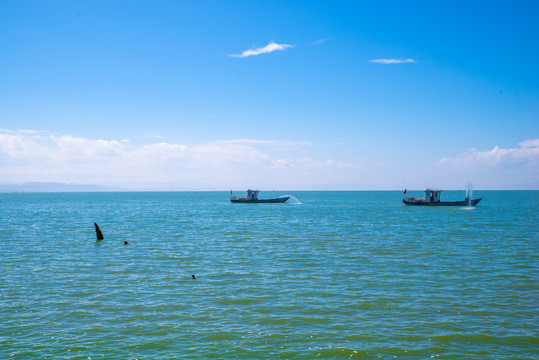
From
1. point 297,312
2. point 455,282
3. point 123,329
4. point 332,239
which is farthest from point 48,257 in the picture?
point 455,282

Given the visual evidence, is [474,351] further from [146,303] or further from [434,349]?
[146,303]

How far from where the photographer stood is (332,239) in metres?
43.9

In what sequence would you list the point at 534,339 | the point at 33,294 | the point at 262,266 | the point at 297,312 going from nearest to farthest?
1. the point at 534,339
2. the point at 297,312
3. the point at 33,294
4. the point at 262,266

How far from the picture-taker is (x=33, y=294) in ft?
68.8

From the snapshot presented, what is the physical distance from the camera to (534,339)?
14992 millimetres

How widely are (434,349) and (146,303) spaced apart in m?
13.0

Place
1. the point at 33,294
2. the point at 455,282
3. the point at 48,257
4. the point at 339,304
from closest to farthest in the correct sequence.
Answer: the point at 339,304, the point at 33,294, the point at 455,282, the point at 48,257

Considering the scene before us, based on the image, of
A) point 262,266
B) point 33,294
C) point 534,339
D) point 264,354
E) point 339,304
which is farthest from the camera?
point 262,266

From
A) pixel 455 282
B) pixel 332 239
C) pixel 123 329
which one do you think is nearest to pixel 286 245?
pixel 332 239

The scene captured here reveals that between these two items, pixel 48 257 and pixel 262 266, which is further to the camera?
pixel 48 257

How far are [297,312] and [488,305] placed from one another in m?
9.35

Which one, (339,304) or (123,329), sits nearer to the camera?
(123,329)

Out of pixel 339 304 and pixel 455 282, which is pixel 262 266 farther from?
pixel 455 282

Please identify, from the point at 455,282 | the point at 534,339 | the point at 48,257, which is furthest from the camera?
the point at 48,257
